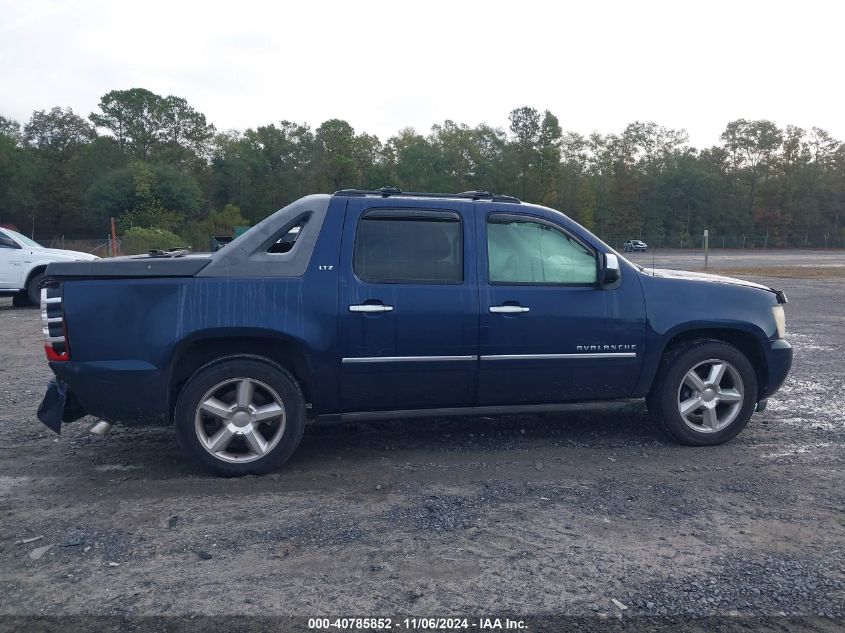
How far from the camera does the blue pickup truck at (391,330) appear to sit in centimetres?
464

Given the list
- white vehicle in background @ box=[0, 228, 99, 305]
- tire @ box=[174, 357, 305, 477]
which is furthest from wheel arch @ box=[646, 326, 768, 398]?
white vehicle in background @ box=[0, 228, 99, 305]

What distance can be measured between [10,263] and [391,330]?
13.1 meters

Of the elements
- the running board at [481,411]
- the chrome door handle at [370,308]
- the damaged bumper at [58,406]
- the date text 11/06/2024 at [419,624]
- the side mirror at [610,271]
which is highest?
the side mirror at [610,271]

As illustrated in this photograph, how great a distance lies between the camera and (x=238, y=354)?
4.81 meters

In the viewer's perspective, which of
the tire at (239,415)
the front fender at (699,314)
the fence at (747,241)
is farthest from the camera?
the fence at (747,241)

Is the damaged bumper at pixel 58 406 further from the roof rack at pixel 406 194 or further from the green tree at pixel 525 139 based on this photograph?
the green tree at pixel 525 139

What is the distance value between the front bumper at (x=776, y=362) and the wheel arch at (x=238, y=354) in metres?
3.55

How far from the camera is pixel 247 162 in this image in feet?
225

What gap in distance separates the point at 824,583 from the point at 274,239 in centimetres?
382

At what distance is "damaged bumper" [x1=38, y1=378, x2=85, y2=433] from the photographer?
4.71m

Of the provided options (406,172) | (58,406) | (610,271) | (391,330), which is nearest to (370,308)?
(391,330)

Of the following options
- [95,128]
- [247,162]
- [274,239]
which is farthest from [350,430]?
[95,128]

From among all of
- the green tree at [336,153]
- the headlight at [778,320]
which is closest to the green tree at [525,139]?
the green tree at [336,153]

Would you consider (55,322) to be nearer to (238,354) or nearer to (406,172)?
(238,354)
